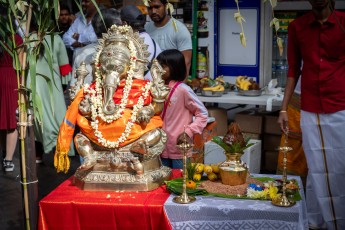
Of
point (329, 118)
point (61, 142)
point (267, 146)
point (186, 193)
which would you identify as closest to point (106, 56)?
point (61, 142)

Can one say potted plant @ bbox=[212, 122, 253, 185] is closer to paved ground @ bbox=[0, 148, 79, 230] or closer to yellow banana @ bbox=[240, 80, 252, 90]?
paved ground @ bbox=[0, 148, 79, 230]

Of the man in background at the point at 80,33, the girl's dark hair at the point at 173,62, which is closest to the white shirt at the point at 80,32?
the man in background at the point at 80,33

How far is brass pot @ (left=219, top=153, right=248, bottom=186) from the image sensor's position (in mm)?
3096

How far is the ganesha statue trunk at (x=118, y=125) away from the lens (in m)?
3.10

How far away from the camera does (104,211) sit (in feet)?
9.59

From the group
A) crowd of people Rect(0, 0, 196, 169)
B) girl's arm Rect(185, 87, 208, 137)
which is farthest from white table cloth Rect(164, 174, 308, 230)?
crowd of people Rect(0, 0, 196, 169)

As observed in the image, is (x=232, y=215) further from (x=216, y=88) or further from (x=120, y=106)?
(x=216, y=88)

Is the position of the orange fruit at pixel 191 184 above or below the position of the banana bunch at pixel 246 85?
below

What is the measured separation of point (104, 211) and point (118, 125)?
1.65ft

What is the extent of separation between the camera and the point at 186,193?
2.93 meters

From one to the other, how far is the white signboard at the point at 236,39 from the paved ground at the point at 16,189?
2.73m

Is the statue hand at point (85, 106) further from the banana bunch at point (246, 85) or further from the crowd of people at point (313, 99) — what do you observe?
the banana bunch at point (246, 85)

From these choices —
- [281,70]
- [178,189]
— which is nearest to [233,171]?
[178,189]

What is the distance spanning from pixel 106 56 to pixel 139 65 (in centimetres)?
22
